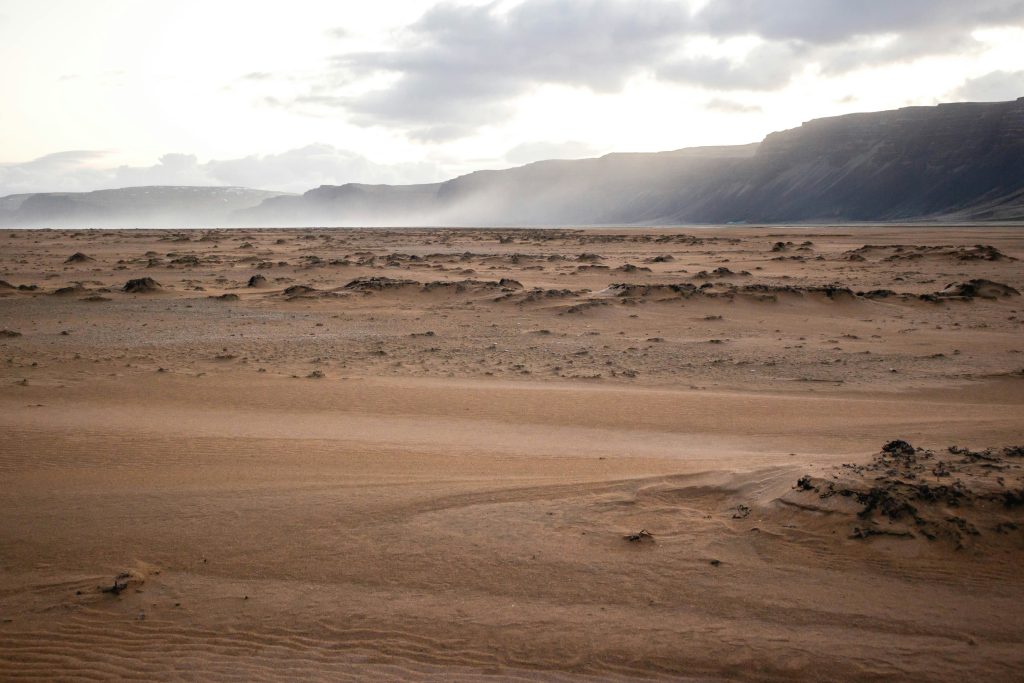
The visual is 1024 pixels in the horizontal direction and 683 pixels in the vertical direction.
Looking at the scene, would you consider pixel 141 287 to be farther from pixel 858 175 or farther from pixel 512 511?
pixel 858 175

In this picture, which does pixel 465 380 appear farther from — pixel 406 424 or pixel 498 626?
pixel 498 626

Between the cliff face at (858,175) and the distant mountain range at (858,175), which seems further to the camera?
the cliff face at (858,175)

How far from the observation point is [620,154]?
194875 mm

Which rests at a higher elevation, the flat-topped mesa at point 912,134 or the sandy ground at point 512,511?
the flat-topped mesa at point 912,134

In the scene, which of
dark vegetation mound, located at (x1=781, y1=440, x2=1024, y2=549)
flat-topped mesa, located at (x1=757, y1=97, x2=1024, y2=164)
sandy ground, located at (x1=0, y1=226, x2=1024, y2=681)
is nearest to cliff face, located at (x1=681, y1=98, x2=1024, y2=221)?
flat-topped mesa, located at (x1=757, y1=97, x2=1024, y2=164)

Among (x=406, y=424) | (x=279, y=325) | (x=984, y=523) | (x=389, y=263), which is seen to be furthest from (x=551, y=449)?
(x=389, y=263)

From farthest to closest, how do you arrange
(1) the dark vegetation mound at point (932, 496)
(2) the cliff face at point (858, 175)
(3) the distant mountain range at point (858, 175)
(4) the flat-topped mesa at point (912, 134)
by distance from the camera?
(4) the flat-topped mesa at point (912, 134) < (2) the cliff face at point (858, 175) < (3) the distant mountain range at point (858, 175) < (1) the dark vegetation mound at point (932, 496)

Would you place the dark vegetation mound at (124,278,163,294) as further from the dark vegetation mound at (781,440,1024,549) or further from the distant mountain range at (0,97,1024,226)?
the distant mountain range at (0,97,1024,226)

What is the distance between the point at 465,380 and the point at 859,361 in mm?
7410

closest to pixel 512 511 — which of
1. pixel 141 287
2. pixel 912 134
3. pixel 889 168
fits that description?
pixel 141 287

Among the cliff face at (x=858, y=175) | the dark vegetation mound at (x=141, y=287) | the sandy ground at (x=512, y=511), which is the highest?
the cliff face at (x=858, y=175)

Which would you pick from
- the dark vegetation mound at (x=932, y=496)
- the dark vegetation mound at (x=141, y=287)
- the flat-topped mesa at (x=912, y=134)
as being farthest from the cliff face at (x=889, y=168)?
the dark vegetation mound at (x=932, y=496)

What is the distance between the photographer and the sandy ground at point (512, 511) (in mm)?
4191

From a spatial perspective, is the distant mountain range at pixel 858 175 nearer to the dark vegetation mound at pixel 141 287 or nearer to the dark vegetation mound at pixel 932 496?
the dark vegetation mound at pixel 141 287
